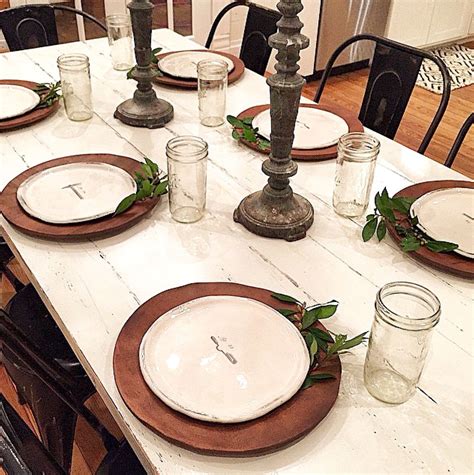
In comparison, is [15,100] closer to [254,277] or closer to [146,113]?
[146,113]

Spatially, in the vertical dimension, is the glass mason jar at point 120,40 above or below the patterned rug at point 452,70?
above

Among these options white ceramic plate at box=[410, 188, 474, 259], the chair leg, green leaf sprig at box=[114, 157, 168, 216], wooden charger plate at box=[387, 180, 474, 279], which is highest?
white ceramic plate at box=[410, 188, 474, 259]

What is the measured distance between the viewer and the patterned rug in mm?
4082

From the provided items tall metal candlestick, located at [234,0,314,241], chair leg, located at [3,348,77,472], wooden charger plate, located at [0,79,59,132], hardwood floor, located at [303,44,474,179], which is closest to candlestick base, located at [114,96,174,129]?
A: wooden charger plate, located at [0,79,59,132]

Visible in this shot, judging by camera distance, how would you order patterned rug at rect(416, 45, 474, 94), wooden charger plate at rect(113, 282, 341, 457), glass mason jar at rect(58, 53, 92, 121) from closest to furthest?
wooden charger plate at rect(113, 282, 341, 457), glass mason jar at rect(58, 53, 92, 121), patterned rug at rect(416, 45, 474, 94)

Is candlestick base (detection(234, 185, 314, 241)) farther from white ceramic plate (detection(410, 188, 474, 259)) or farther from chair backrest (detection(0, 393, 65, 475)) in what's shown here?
chair backrest (detection(0, 393, 65, 475))

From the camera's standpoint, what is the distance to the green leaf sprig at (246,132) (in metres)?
1.42

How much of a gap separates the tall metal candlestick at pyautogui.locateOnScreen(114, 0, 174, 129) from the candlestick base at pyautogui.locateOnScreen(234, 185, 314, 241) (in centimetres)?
50

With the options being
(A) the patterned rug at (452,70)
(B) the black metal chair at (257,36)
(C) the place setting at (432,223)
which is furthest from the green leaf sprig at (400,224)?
(A) the patterned rug at (452,70)

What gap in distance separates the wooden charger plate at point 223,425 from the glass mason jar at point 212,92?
816 millimetres

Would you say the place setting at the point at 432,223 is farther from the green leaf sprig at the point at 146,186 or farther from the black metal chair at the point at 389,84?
the black metal chair at the point at 389,84

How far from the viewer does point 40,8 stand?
234 cm

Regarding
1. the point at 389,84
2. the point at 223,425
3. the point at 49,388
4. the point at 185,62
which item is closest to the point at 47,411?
the point at 49,388

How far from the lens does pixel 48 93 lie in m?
1.63
